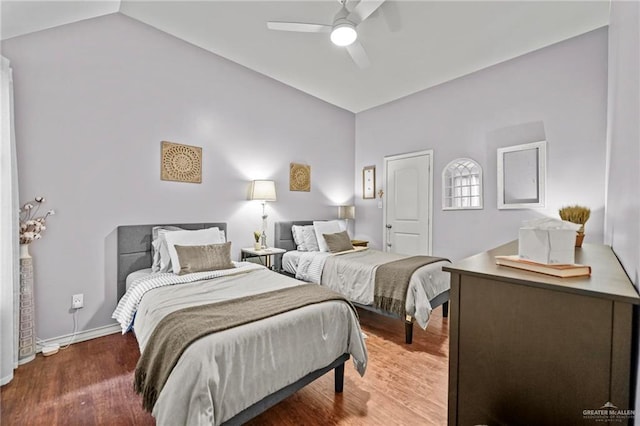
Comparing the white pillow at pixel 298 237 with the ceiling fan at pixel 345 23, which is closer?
the ceiling fan at pixel 345 23

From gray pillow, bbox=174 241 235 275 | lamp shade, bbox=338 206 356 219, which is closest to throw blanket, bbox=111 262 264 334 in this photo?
gray pillow, bbox=174 241 235 275

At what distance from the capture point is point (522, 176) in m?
3.59

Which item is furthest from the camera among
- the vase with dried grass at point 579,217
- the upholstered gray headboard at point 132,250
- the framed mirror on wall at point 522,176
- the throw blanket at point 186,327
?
the framed mirror on wall at point 522,176

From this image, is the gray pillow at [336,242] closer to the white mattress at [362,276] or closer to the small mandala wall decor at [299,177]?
the white mattress at [362,276]

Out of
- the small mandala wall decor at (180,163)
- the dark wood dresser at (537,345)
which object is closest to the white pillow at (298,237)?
the small mandala wall decor at (180,163)

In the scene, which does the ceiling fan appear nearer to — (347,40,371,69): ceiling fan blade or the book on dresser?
(347,40,371,69): ceiling fan blade

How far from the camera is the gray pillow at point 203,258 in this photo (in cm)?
256

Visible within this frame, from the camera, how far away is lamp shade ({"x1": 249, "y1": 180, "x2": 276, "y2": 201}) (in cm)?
382

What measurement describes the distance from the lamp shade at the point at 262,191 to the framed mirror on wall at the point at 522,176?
122 inches

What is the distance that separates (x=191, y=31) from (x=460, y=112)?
3729mm

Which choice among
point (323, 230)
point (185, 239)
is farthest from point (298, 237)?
point (185, 239)

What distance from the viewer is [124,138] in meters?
2.94

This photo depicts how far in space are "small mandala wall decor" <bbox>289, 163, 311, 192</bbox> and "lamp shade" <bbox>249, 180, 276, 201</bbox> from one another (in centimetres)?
67

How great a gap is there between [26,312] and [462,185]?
504 cm
